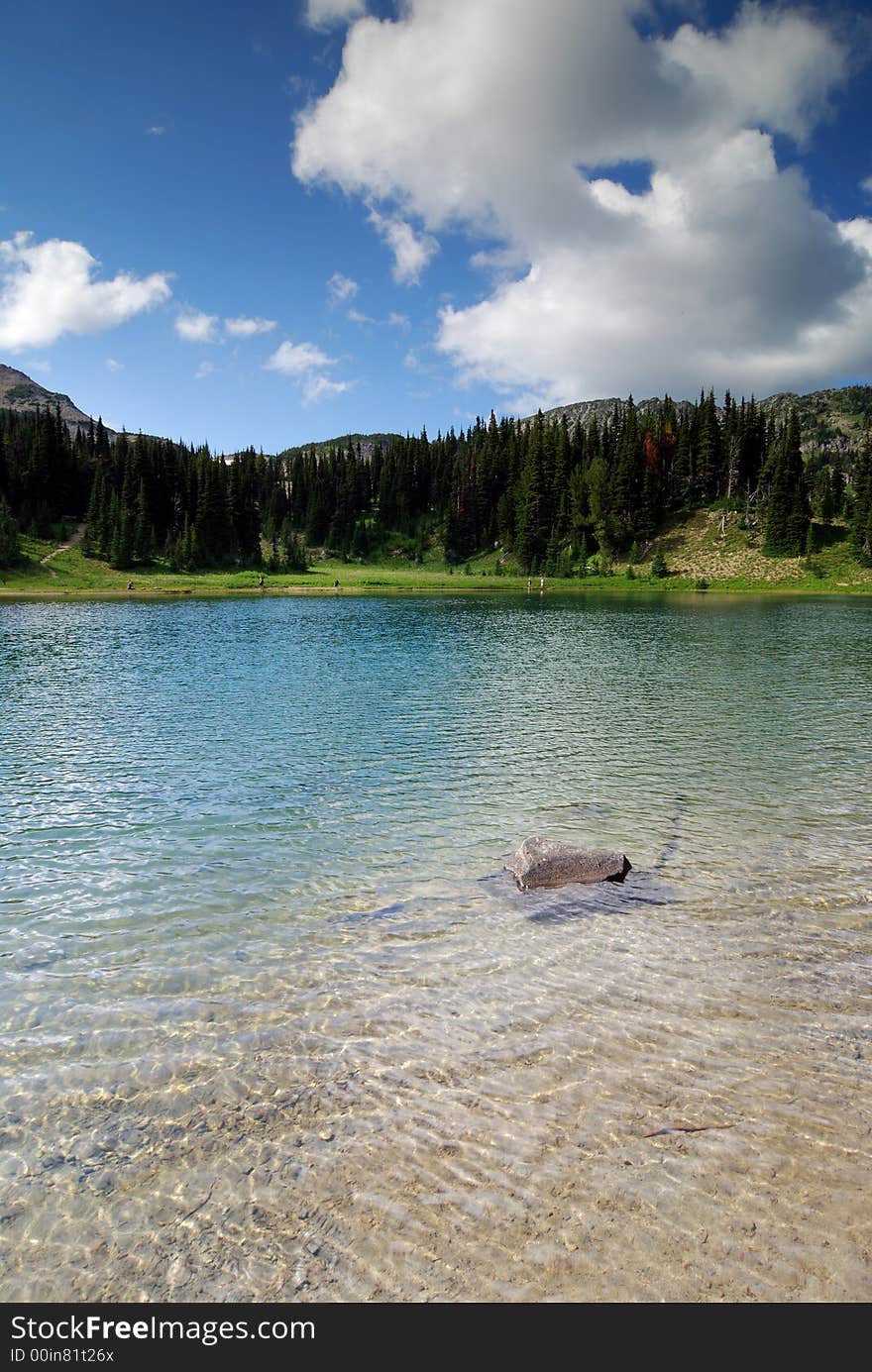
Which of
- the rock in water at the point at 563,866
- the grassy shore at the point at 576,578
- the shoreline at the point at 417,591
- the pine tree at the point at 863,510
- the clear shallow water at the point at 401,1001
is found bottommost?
the clear shallow water at the point at 401,1001

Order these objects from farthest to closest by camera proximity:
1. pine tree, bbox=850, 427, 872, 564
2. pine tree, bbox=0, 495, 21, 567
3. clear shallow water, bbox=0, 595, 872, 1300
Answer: pine tree, bbox=850, 427, 872, 564
pine tree, bbox=0, 495, 21, 567
clear shallow water, bbox=0, 595, 872, 1300

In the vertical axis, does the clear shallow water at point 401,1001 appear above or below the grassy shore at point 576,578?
below

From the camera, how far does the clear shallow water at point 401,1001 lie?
543 cm

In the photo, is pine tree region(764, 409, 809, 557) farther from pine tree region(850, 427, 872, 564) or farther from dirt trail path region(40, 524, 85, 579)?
dirt trail path region(40, 524, 85, 579)

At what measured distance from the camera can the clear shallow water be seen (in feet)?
17.8

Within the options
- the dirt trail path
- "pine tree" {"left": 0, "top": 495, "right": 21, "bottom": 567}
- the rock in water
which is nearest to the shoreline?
"pine tree" {"left": 0, "top": 495, "right": 21, "bottom": 567}

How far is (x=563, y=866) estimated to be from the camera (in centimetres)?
1211

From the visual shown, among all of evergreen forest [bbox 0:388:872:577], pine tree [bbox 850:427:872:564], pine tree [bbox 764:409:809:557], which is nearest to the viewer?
pine tree [bbox 850:427:872:564]

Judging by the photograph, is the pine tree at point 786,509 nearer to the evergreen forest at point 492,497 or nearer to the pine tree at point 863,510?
the evergreen forest at point 492,497

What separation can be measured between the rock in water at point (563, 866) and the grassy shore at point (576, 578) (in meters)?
97.8

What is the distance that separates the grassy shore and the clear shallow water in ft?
302

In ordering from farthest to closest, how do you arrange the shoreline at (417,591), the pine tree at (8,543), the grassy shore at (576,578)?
1. the grassy shore at (576,578)
2. the pine tree at (8,543)
3. the shoreline at (417,591)

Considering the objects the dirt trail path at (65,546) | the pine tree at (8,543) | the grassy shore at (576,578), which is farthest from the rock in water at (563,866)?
the dirt trail path at (65,546)

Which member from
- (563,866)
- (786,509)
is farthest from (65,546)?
(563,866)
